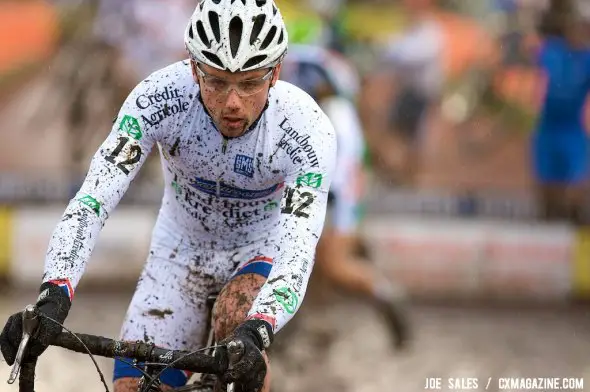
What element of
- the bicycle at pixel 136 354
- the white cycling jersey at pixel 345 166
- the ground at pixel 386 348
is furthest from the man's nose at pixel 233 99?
the white cycling jersey at pixel 345 166

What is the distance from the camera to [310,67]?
976 centimetres

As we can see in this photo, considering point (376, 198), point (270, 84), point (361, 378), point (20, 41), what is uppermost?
point (20, 41)

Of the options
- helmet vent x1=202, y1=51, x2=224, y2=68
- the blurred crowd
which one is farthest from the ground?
helmet vent x1=202, y1=51, x2=224, y2=68

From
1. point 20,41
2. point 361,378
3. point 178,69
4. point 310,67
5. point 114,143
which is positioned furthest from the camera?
point 20,41

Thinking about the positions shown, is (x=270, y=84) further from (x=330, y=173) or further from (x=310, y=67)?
(x=310, y=67)

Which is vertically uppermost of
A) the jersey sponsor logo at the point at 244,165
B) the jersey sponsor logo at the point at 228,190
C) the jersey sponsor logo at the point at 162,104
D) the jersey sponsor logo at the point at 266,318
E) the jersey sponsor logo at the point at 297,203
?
the jersey sponsor logo at the point at 162,104

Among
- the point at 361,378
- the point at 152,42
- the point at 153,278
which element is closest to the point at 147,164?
the point at 152,42

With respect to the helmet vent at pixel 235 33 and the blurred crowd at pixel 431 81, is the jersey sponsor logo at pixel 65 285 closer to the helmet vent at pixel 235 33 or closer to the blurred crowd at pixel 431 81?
the helmet vent at pixel 235 33

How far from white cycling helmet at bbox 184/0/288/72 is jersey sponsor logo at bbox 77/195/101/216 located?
656 mm

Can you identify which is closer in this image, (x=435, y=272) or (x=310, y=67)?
(x=310, y=67)

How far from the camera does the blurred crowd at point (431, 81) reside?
12461mm

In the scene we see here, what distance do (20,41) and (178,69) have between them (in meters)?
7.90

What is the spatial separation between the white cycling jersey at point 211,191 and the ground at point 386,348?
3.43m

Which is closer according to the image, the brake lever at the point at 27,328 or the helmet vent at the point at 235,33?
the brake lever at the point at 27,328
